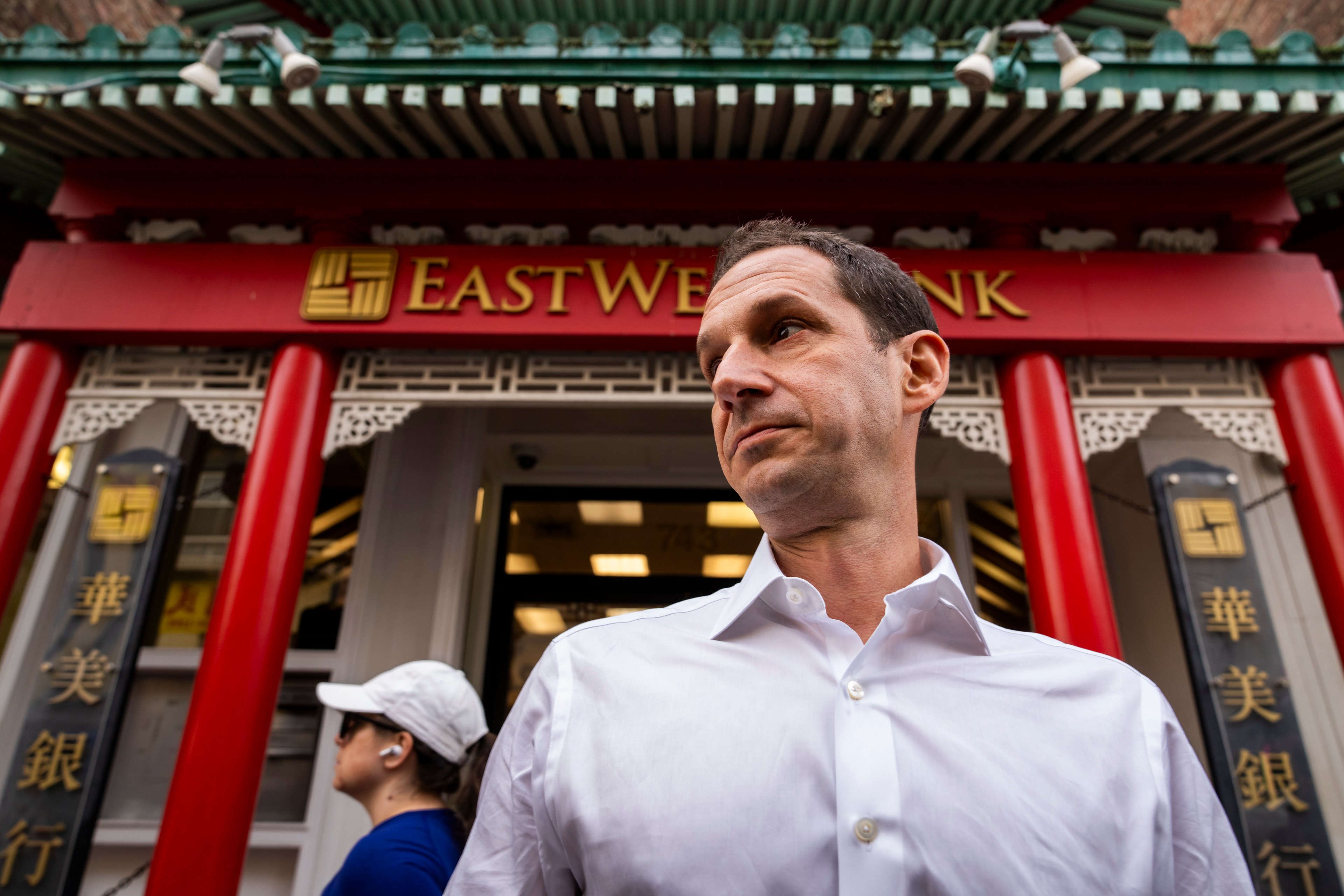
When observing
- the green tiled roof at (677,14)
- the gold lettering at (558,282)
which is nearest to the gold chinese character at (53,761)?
the gold lettering at (558,282)

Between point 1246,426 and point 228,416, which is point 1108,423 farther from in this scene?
point 228,416

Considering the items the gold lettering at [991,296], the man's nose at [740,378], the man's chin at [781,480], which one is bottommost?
the man's chin at [781,480]

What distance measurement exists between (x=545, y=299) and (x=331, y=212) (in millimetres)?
1240

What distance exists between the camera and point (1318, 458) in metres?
3.49

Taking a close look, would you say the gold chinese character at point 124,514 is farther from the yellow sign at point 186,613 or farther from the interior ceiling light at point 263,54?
the interior ceiling light at point 263,54

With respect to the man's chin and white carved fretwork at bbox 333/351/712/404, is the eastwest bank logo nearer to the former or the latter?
white carved fretwork at bbox 333/351/712/404

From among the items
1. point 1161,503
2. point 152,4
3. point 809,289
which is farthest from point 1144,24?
point 152,4

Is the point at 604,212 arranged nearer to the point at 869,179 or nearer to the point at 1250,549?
the point at 869,179

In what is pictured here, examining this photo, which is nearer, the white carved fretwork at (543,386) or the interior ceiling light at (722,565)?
the white carved fretwork at (543,386)

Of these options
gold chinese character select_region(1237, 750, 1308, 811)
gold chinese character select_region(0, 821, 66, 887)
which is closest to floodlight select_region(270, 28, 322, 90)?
gold chinese character select_region(0, 821, 66, 887)

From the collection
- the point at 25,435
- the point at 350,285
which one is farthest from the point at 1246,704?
the point at 25,435

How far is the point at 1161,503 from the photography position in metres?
3.58

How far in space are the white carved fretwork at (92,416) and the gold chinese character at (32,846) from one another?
1703 millimetres

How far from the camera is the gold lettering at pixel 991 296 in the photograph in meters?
3.73
